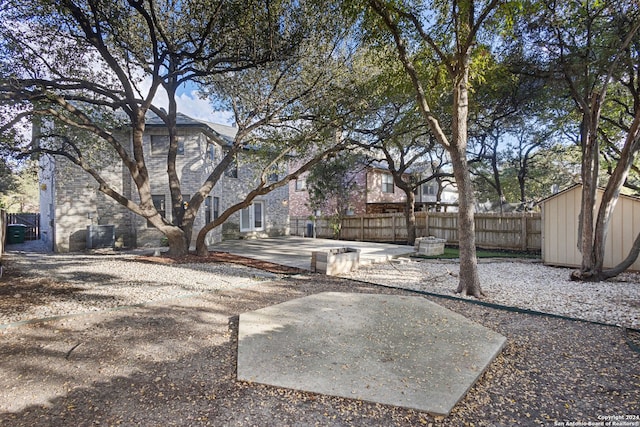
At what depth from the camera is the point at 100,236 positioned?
Result: 12.8 meters

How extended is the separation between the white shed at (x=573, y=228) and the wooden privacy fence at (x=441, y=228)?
99.8 inches

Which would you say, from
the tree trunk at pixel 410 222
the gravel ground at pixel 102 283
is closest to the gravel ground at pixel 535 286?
the gravel ground at pixel 102 283

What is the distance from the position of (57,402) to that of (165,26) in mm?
8443

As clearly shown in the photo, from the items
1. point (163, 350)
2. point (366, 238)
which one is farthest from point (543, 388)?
point (366, 238)

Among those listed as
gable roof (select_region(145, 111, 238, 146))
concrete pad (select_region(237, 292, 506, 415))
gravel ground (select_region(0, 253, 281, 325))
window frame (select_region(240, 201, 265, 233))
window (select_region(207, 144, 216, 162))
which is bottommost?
concrete pad (select_region(237, 292, 506, 415))

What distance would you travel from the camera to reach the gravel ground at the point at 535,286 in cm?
537

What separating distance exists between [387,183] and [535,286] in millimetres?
18773

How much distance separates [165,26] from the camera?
26.6 feet

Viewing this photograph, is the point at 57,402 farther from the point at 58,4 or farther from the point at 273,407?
the point at 58,4

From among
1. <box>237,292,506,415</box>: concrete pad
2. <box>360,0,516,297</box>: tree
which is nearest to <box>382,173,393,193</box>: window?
<box>360,0,516,297</box>: tree

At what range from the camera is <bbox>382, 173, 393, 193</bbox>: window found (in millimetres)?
25253

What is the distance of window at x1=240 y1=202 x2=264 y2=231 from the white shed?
13.2m

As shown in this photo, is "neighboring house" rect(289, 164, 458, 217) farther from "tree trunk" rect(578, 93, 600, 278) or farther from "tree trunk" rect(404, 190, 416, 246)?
"tree trunk" rect(578, 93, 600, 278)

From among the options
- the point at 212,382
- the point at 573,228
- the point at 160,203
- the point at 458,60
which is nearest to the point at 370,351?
the point at 212,382
